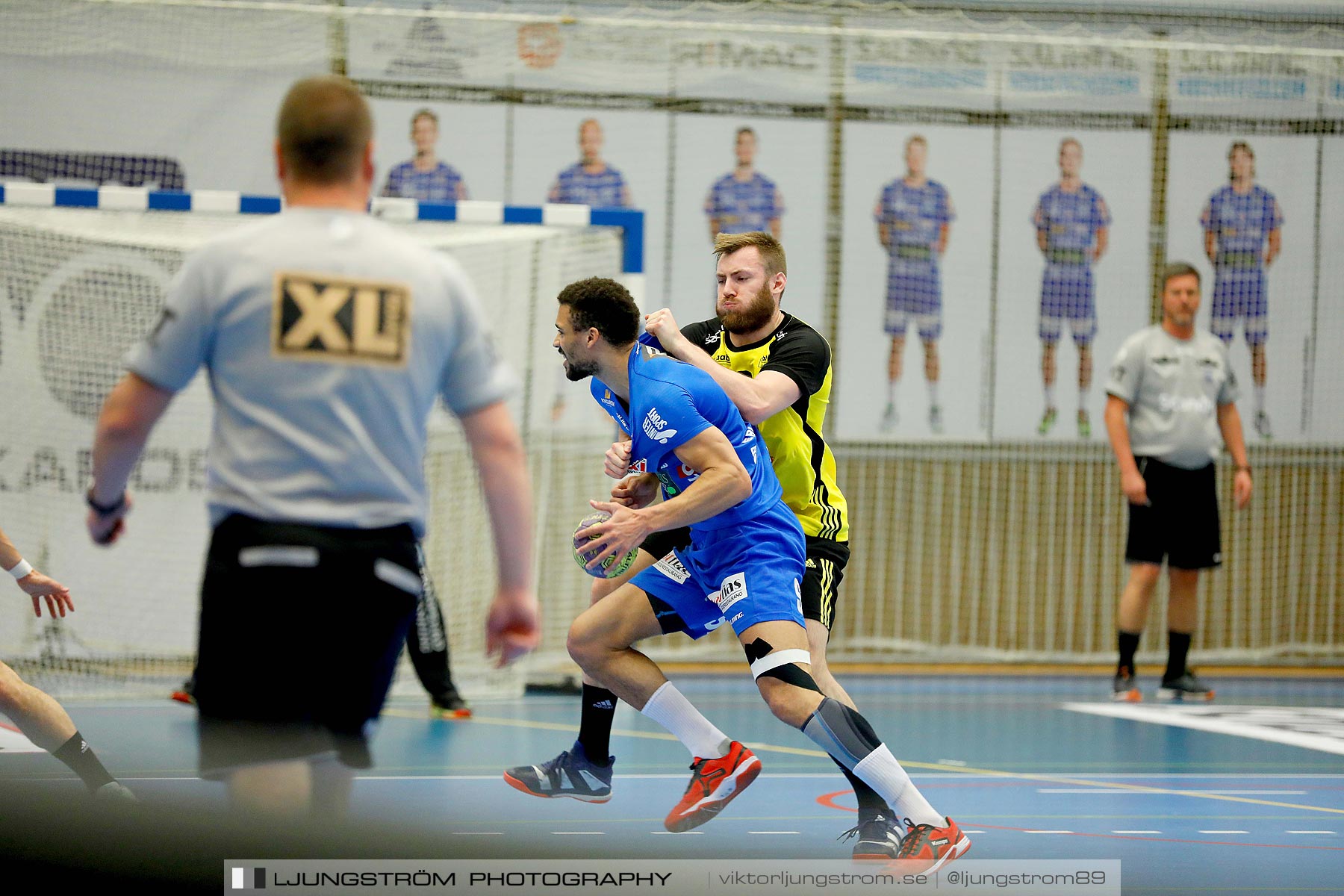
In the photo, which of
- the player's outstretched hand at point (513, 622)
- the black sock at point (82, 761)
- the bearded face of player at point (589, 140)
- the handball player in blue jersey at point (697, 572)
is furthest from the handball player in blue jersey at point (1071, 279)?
the player's outstretched hand at point (513, 622)

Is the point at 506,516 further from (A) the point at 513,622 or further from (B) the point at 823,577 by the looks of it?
(B) the point at 823,577

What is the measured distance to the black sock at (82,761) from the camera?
4516 mm

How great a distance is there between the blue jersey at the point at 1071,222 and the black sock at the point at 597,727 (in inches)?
320

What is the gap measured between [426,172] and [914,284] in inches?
161

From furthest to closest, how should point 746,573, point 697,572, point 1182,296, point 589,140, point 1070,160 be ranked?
point 1070,160, point 589,140, point 1182,296, point 697,572, point 746,573

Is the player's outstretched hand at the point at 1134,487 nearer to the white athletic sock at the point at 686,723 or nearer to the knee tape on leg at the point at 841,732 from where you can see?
the white athletic sock at the point at 686,723

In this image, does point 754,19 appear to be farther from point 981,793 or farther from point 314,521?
point 314,521

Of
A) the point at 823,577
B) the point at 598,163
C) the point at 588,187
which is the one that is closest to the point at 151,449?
the point at 588,187

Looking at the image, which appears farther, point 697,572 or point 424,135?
point 424,135

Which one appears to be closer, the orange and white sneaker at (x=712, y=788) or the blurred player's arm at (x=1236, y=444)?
the orange and white sneaker at (x=712, y=788)

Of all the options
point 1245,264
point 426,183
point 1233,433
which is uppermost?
point 426,183

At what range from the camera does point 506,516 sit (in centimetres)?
246

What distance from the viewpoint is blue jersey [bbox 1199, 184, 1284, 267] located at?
11.6m

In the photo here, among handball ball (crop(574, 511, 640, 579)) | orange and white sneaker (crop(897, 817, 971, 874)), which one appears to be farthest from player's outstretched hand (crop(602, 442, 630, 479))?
orange and white sneaker (crop(897, 817, 971, 874))
